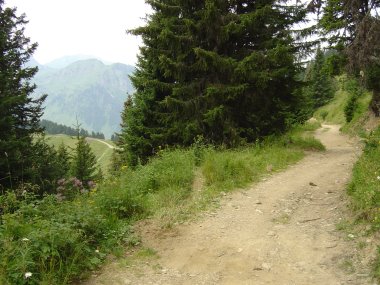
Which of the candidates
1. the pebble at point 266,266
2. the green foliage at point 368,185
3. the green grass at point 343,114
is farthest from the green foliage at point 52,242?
the green grass at point 343,114

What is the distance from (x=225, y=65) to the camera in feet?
40.9

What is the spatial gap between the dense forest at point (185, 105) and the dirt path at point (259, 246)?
92 centimetres

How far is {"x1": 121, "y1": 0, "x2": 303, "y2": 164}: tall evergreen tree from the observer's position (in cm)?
1245

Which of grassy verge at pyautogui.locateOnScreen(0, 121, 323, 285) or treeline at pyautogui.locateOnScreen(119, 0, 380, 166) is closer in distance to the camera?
grassy verge at pyautogui.locateOnScreen(0, 121, 323, 285)

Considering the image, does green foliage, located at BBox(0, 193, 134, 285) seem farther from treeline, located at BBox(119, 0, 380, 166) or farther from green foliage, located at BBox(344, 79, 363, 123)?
green foliage, located at BBox(344, 79, 363, 123)

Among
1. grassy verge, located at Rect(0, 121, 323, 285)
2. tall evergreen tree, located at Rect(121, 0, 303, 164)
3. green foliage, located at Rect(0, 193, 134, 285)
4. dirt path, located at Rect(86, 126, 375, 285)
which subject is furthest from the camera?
tall evergreen tree, located at Rect(121, 0, 303, 164)

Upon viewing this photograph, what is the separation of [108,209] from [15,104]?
48.3ft

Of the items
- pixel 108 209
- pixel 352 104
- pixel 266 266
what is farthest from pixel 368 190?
pixel 352 104

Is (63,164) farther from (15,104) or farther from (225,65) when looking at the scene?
(225,65)

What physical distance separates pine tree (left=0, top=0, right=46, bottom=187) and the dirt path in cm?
1259

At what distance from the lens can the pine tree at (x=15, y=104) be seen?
54.9ft

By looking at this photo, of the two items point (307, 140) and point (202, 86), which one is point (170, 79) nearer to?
point (202, 86)

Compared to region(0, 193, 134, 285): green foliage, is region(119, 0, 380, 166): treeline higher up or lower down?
higher up

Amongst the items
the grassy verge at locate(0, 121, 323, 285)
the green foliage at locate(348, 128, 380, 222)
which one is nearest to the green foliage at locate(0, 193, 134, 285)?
the grassy verge at locate(0, 121, 323, 285)
